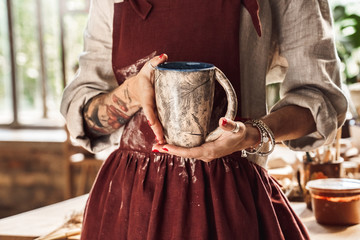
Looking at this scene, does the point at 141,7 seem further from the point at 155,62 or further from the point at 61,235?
the point at 61,235

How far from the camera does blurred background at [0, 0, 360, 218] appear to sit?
16.4 feet

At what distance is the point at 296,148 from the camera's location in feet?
3.25

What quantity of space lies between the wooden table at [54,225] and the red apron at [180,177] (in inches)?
24.5

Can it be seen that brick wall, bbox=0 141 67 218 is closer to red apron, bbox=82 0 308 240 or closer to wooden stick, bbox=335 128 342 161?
wooden stick, bbox=335 128 342 161

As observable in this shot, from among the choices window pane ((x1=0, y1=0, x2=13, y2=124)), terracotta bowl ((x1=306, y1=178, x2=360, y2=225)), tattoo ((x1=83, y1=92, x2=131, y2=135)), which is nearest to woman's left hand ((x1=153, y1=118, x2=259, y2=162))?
tattoo ((x1=83, y1=92, x2=131, y2=135))

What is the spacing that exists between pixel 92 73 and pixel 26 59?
477 centimetres

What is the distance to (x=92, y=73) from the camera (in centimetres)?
103

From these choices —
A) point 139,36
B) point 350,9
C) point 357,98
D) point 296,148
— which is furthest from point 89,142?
point 350,9

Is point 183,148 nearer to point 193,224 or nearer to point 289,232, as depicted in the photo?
point 193,224

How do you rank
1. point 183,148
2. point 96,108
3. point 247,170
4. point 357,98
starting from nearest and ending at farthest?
point 183,148, point 247,170, point 96,108, point 357,98

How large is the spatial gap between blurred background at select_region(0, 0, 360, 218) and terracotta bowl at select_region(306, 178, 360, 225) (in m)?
3.53

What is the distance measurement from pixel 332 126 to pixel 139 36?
1.29 feet

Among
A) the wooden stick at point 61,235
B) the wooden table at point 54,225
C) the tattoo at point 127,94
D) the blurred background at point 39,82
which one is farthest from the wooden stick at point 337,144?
the blurred background at point 39,82

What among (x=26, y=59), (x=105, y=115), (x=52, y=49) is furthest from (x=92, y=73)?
(x=26, y=59)
